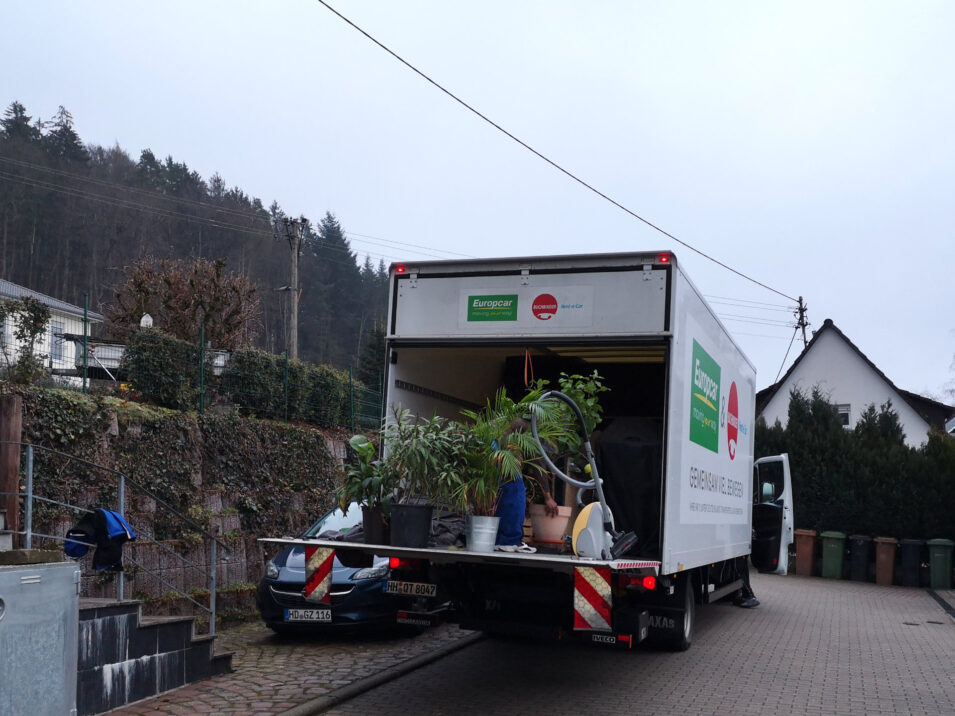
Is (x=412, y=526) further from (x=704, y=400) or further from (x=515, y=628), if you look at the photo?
(x=704, y=400)

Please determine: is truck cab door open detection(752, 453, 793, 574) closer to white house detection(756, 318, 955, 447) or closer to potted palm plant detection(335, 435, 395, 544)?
potted palm plant detection(335, 435, 395, 544)

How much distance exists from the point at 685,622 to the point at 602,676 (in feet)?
3.06

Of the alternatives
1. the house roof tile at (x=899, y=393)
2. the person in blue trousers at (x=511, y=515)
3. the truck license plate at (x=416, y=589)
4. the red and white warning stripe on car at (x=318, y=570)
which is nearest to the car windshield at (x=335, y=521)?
the truck license plate at (x=416, y=589)

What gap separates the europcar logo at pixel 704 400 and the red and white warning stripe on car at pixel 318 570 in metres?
3.08

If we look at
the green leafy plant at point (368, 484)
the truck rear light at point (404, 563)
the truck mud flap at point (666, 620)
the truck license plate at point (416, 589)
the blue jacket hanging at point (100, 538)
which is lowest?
the truck mud flap at point (666, 620)

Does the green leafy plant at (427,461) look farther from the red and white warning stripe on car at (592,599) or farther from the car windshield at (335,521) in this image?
the car windshield at (335,521)

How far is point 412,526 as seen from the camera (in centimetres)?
675

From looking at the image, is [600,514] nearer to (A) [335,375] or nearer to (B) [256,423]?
(B) [256,423]

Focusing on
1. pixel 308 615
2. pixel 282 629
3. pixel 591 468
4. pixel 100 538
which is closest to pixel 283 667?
pixel 308 615

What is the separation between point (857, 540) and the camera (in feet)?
65.1

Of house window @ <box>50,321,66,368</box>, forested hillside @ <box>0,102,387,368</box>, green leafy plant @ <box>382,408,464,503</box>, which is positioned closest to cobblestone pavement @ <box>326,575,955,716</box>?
green leafy plant @ <box>382,408,464,503</box>

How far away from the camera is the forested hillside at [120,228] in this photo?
50500 mm

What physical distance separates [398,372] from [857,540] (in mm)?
15144

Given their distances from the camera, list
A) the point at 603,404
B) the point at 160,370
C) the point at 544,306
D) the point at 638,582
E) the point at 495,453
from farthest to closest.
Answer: the point at 160,370, the point at 603,404, the point at 544,306, the point at 638,582, the point at 495,453
